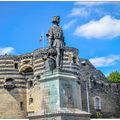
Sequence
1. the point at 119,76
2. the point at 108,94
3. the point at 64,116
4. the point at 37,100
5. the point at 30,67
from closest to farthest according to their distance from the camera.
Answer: the point at 64,116 < the point at 37,100 < the point at 30,67 < the point at 108,94 < the point at 119,76

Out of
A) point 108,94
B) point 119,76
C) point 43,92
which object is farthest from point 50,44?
point 119,76

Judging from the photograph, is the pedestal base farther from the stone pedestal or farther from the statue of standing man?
the statue of standing man

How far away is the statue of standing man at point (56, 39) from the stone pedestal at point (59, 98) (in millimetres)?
638

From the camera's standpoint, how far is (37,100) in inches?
1369

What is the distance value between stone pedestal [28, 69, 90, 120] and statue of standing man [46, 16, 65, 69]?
0.64 m

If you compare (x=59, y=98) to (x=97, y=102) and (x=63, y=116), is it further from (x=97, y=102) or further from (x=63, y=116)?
(x=97, y=102)

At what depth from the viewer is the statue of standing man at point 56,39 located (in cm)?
1399

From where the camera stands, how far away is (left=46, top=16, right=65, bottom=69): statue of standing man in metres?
14.0

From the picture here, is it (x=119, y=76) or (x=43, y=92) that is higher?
(x=119, y=76)

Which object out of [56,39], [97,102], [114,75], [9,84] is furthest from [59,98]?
[114,75]

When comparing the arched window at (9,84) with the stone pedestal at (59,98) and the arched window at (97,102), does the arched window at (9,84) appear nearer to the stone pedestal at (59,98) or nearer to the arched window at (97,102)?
the arched window at (97,102)

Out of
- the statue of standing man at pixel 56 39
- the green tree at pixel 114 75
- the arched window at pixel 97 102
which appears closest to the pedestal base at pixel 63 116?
the statue of standing man at pixel 56 39

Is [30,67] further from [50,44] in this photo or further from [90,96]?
[50,44]

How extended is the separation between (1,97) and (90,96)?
8.73m
